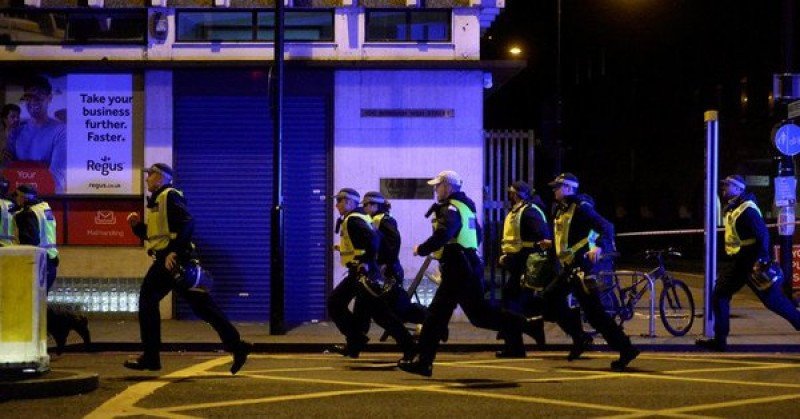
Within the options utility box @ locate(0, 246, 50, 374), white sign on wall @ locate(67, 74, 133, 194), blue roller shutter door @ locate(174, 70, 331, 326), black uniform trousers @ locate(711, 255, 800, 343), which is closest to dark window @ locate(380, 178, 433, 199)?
blue roller shutter door @ locate(174, 70, 331, 326)

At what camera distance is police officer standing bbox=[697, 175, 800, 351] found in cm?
1240

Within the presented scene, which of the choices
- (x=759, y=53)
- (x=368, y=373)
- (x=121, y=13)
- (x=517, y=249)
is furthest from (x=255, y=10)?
(x=759, y=53)

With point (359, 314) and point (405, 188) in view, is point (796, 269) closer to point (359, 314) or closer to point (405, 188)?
point (405, 188)

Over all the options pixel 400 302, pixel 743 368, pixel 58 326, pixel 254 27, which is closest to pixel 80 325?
pixel 58 326

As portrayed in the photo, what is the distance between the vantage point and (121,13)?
16734 mm

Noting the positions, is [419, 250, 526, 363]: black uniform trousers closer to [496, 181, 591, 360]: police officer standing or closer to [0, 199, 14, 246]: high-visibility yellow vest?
[496, 181, 591, 360]: police officer standing

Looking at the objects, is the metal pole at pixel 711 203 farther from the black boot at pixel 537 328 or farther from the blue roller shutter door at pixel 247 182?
the blue roller shutter door at pixel 247 182

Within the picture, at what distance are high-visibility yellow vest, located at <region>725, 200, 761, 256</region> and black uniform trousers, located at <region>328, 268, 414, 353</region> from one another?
12.2 ft

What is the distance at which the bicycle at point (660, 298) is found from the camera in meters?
14.4

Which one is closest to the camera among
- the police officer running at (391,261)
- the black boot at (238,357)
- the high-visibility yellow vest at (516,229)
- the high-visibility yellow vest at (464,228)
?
the high-visibility yellow vest at (464,228)

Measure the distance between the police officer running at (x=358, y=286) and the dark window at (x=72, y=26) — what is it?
6.32 meters

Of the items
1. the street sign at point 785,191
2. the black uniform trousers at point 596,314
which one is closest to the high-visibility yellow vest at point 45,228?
the black uniform trousers at point 596,314

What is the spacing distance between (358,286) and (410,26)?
19.7 ft

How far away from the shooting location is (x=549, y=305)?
11883 millimetres
